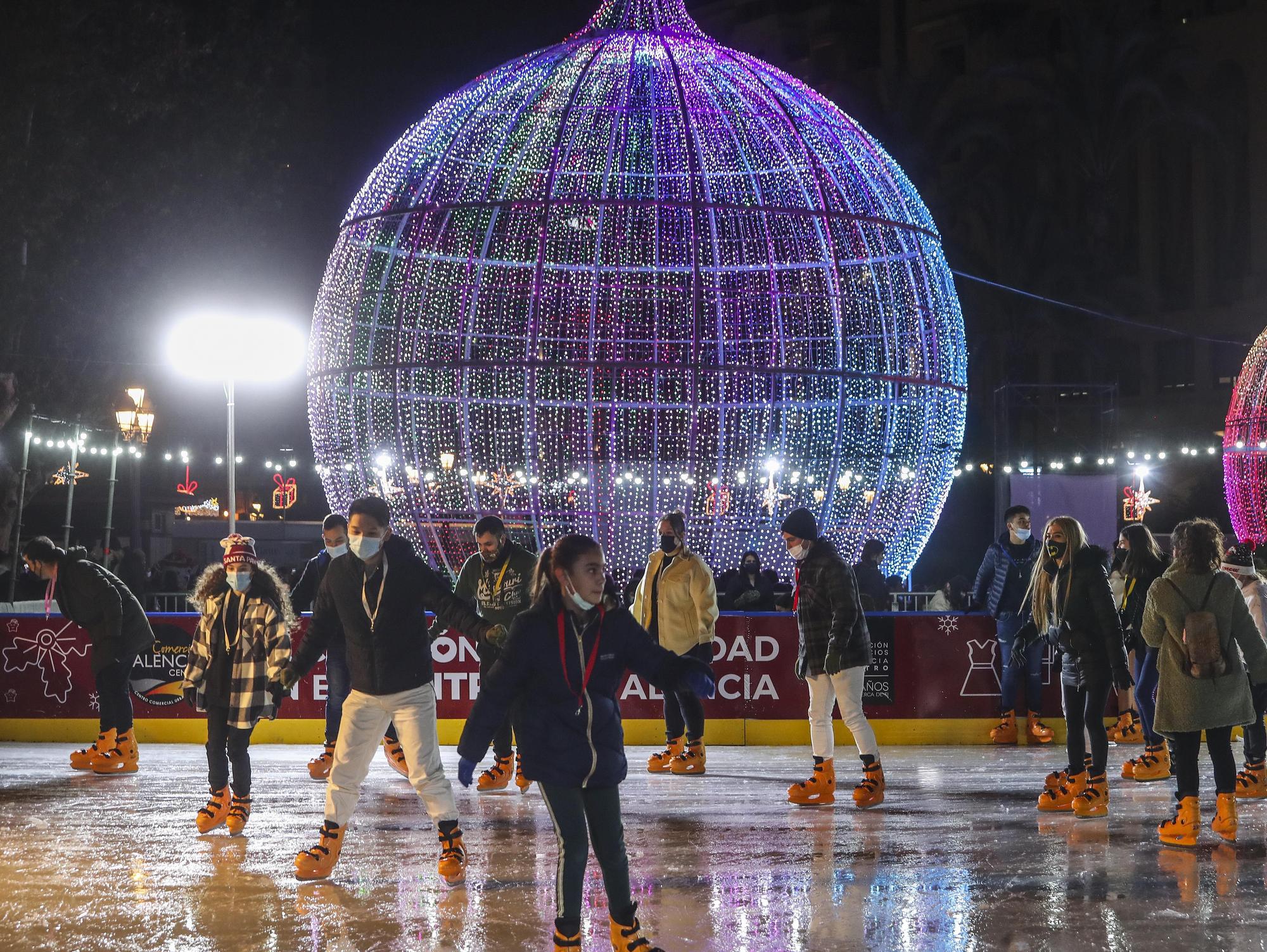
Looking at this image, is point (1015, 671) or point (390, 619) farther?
point (1015, 671)

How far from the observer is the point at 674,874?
21.6ft

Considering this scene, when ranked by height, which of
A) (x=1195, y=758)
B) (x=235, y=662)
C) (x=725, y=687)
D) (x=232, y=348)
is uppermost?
(x=232, y=348)

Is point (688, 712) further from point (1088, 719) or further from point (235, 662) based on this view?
point (235, 662)

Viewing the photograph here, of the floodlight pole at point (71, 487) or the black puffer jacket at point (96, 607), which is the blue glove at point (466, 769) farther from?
the floodlight pole at point (71, 487)

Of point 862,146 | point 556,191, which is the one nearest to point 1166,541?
point 862,146

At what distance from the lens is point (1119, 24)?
33.3 metres

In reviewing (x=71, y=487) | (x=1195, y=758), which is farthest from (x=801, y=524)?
(x=71, y=487)

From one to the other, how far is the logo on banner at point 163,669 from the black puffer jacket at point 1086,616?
747 centimetres

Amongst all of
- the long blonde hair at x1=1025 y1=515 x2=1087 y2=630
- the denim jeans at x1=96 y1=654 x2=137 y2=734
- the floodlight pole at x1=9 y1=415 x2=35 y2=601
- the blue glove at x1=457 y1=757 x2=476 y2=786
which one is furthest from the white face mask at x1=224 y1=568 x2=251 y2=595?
the floodlight pole at x1=9 y1=415 x2=35 y2=601

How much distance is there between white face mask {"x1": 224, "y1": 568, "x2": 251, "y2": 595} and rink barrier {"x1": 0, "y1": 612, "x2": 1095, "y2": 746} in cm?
458

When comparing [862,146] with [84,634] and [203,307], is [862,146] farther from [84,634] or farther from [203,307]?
[203,307]

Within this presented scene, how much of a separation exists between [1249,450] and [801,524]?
13354 mm

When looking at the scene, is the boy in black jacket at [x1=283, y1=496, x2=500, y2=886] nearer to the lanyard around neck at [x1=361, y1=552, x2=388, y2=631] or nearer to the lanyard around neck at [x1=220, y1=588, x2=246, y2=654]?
the lanyard around neck at [x1=361, y1=552, x2=388, y2=631]

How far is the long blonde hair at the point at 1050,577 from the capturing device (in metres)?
8.09
